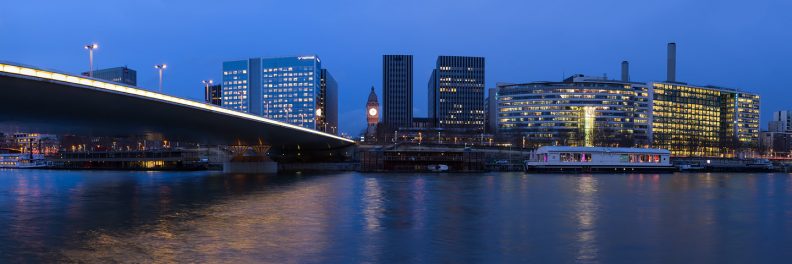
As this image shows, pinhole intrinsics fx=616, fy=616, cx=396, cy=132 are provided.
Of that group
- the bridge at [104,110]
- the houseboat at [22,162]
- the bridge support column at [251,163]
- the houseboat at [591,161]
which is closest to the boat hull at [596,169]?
the houseboat at [591,161]

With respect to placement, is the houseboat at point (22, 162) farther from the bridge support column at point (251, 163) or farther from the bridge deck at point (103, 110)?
the bridge deck at point (103, 110)

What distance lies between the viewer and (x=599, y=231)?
27344mm

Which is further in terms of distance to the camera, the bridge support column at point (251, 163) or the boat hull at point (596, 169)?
the bridge support column at point (251, 163)

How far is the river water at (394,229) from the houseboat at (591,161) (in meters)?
48.2

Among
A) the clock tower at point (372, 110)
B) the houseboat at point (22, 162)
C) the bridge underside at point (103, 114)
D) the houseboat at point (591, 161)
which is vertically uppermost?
the clock tower at point (372, 110)

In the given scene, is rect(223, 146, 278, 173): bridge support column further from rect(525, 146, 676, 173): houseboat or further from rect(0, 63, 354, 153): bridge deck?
rect(525, 146, 676, 173): houseboat

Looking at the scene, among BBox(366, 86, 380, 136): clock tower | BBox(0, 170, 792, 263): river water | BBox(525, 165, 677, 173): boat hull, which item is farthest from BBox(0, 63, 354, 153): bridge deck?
BBox(366, 86, 380, 136): clock tower

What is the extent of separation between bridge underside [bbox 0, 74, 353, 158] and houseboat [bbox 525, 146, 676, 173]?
126 ft

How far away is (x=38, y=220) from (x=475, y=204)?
24.7 m

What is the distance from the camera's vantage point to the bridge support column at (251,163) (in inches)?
3935

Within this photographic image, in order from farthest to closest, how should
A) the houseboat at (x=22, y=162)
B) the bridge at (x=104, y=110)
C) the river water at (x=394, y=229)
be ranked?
the houseboat at (x=22, y=162) → the bridge at (x=104, y=110) → the river water at (x=394, y=229)

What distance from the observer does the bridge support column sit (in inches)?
3935

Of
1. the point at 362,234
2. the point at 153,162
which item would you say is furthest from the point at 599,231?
the point at 153,162

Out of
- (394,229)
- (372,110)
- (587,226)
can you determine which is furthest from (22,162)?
(587,226)
